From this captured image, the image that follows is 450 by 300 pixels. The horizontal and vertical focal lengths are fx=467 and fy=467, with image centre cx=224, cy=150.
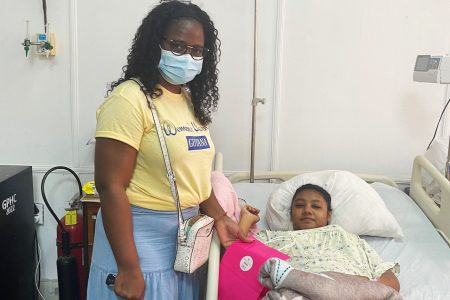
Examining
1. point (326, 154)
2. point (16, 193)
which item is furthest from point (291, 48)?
point (16, 193)

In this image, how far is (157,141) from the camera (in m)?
1.23

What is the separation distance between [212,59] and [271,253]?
2.10 feet

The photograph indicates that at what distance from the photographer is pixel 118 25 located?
239cm

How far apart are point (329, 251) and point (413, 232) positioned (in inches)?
19.2

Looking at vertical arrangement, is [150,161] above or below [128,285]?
above

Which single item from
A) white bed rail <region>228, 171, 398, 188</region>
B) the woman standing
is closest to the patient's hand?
the woman standing

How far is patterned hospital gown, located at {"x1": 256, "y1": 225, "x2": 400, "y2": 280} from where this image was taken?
1579 millimetres

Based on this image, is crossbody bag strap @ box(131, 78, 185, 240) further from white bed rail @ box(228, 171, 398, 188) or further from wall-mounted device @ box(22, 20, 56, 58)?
wall-mounted device @ box(22, 20, 56, 58)

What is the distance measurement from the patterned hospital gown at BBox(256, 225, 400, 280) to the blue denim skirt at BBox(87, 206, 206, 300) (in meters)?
0.48

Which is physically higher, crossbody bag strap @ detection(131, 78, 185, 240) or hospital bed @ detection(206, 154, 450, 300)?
crossbody bag strap @ detection(131, 78, 185, 240)

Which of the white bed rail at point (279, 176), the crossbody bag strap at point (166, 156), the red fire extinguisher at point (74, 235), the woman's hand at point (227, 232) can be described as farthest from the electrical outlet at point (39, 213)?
the crossbody bag strap at point (166, 156)

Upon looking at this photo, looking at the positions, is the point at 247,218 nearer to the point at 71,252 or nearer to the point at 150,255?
the point at 150,255

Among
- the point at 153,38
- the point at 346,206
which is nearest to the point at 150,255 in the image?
the point at 153,38

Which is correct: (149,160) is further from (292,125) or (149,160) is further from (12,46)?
(12,46)
